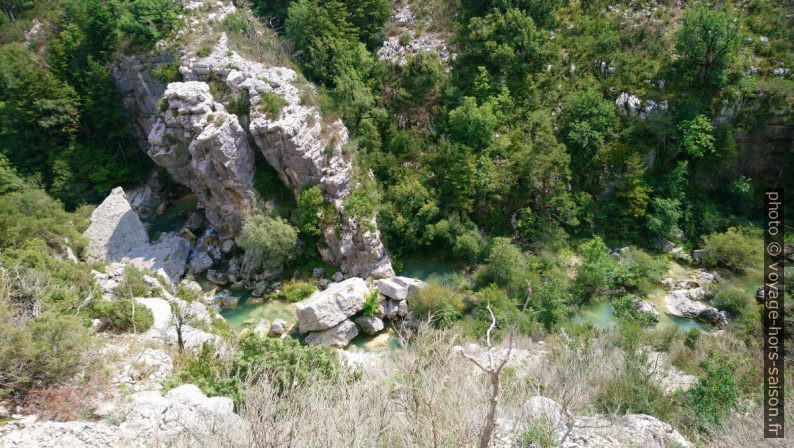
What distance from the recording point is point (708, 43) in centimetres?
2358

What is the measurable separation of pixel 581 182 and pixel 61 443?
27.3m

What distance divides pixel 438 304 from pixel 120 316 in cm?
1338

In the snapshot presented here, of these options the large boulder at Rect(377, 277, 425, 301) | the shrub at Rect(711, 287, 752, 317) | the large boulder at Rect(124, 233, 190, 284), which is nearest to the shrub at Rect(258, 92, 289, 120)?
the large boulder at Rect(124, 233, 190, 284)

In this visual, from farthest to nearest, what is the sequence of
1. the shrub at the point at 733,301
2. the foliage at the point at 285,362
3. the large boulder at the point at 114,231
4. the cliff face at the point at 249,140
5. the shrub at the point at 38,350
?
1. the large boulder at the point at 114,231
2. the cliff face at the point at 249,140
3. the shrub at the point at 733,301
4. the foliage at the point at 285,362
5. the shrub at the point at 38,350

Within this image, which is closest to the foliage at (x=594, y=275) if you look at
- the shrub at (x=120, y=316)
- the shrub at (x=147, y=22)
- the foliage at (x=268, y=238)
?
the foliage at (x=268, y=238)

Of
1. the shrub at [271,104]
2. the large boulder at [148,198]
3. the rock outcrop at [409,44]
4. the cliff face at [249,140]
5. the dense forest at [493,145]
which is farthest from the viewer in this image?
the rock outcrop at [409,44]

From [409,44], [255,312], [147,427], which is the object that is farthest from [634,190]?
[147,427]

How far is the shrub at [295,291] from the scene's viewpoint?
892 inches

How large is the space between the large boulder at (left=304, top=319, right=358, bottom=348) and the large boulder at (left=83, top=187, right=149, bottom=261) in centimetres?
1423

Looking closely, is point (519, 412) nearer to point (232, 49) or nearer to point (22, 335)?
point (22, 335)

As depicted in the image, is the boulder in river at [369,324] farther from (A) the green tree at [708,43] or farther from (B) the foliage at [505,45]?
(A) the green tree at [708,43]

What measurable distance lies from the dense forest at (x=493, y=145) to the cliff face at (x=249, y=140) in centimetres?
78

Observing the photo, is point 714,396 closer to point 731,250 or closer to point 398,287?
point 398,287

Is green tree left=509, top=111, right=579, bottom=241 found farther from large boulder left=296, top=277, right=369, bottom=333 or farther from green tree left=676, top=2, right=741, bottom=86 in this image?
large boulder left=296, top=277, right=369, bottom=333
